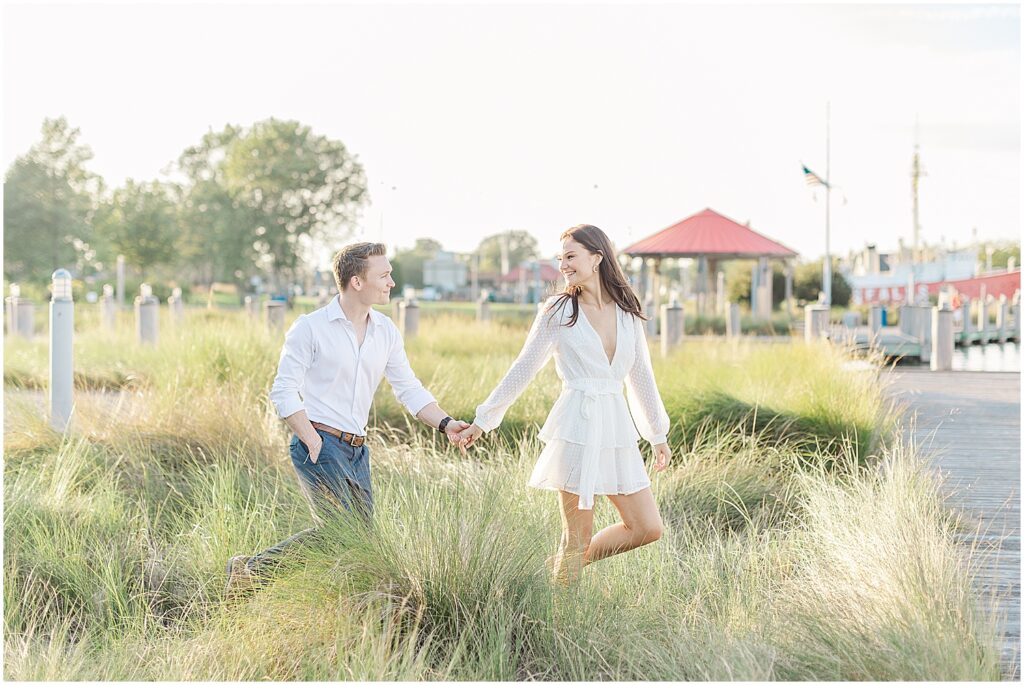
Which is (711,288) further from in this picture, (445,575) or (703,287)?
(445,575)

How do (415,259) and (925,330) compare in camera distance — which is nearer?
(925,330)

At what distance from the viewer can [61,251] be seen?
130 ft

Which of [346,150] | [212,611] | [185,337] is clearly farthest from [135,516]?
[346,150]

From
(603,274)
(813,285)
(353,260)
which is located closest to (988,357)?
(813,285)

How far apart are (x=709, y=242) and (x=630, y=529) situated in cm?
2874

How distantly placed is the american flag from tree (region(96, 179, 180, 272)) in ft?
96.3

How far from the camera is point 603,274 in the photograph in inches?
159

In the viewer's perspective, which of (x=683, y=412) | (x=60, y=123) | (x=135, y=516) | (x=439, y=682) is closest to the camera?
(x=439, y=682)

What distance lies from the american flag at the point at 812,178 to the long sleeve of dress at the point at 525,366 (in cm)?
2887

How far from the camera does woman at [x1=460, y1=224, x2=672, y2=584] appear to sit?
3.90 m

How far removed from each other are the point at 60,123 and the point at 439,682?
1591 inches

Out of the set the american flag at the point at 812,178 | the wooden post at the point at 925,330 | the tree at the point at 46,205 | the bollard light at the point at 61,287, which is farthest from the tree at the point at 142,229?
the bollard light at the point at 61,287

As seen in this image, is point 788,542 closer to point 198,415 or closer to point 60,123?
point 198,415

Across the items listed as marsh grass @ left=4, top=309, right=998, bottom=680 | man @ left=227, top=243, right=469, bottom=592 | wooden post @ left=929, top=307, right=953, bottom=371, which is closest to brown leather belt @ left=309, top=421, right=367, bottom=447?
man @ left=227, top=243, right=469, bottom=592
